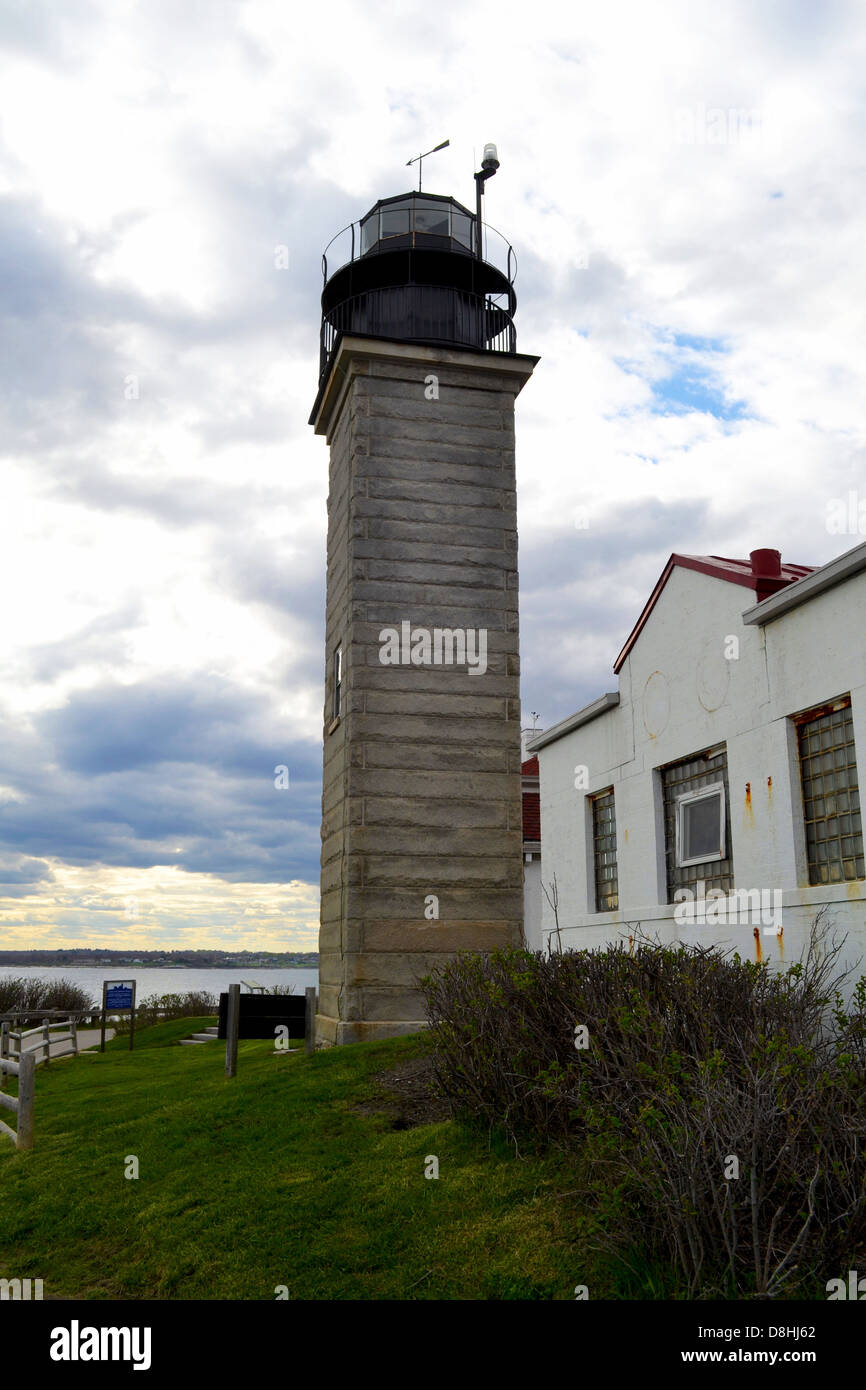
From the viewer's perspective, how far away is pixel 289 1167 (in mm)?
9031

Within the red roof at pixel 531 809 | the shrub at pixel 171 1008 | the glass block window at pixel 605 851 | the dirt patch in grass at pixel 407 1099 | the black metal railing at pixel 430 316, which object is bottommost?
the shrub at pixel 171 1008

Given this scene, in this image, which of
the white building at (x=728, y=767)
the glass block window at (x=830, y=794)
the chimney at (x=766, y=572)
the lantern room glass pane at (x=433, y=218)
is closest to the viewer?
the glass block window at (x=830, y=794)

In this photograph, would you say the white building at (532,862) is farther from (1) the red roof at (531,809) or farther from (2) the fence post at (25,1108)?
(2) the fence post at (25,1108)

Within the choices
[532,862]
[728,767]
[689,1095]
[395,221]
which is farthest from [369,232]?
[689,1095]

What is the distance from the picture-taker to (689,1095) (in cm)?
625

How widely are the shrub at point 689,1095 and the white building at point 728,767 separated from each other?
138cm

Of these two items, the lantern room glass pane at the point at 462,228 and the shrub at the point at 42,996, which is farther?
the shrub at the point at 42,996

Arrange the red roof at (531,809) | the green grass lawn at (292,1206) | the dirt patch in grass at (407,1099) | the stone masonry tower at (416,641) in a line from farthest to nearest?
1. the red roof at (531,809)
2. the stone masonry tower at (416,641)
3. the dirt patch in grass at (407,1099)
4. the green grass lawn at (292,1206)

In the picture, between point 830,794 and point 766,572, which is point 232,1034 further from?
point 766,572

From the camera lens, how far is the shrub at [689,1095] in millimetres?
5410

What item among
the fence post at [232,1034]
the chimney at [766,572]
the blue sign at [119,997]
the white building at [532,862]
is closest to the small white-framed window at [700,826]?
the chimney at [766,572]

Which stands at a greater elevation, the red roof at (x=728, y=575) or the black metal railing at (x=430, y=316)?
the black metal railing at (x=430, y=316)

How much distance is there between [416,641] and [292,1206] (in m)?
10.7
